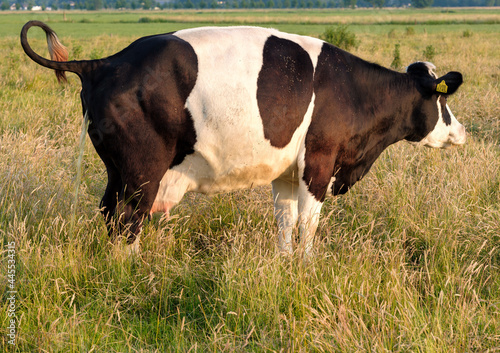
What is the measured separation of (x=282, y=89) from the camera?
3965 mm

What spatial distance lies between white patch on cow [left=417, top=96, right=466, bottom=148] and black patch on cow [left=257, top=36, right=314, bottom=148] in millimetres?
1581

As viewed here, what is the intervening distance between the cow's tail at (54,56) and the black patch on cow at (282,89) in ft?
4.36

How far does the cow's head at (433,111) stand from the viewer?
4773mm

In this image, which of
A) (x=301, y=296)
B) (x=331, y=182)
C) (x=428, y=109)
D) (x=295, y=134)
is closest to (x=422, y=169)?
(x=428, y=109)

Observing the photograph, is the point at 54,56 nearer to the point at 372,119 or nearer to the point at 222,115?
the point at 222,115

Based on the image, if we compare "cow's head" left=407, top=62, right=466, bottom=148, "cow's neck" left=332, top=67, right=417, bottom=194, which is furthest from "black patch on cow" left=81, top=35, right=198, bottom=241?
"cow's head" left=407, top=62, right=466, bottom=148

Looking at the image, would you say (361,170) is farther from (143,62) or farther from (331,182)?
(143,62)

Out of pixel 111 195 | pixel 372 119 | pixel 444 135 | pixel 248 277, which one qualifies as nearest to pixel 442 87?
pixel 444 135

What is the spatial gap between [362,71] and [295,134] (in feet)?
3.14

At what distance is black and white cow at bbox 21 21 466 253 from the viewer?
3703 mm

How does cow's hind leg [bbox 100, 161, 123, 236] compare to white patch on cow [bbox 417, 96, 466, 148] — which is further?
white patch on cow [bbox 417, 96, 466, 148]

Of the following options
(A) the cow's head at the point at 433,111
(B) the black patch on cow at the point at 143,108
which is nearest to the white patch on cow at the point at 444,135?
(A) the cow's head at the point at 433,111

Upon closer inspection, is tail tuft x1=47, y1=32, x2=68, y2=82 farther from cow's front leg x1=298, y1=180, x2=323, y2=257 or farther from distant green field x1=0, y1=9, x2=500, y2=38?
distant green field x1=0, y1=9, x2=500, y2=38

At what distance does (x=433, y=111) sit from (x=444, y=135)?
0.93 feet
